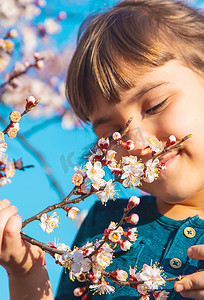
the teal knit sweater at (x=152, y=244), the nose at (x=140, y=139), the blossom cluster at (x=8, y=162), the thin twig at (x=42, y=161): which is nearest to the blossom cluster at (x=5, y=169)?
the blossom cluster at (x=8, y=162)

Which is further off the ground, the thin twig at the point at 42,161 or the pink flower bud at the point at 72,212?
the thin twig at the point at 42,161

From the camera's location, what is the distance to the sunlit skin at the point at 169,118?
1.29m

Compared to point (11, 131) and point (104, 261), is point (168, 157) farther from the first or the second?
point (11, 131)

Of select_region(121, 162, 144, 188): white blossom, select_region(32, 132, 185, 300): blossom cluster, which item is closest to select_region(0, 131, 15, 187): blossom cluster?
select_region(32, 132, 185, 300): blossom cluster

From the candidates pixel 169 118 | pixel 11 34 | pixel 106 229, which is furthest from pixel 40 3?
pixel 106 229

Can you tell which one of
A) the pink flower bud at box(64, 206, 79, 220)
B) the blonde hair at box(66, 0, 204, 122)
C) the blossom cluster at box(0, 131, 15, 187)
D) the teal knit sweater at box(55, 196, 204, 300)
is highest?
the blonde hair at box(66, 0, 204, 122)

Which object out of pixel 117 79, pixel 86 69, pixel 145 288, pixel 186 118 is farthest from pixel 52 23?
pixel 145 288

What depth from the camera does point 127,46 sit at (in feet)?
4.86

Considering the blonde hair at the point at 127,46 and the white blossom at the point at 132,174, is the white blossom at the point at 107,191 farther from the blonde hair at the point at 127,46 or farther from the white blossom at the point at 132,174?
the blonde hair at the point at 127,46

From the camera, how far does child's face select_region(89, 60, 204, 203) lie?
50.7 inches

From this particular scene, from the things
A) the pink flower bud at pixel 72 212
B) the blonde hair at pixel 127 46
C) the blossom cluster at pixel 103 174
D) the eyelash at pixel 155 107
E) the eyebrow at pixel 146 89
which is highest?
the blonde hair at pixel 127 46

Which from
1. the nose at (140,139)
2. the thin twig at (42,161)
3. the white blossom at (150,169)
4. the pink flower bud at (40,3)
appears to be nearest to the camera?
the white blossom at (150,169)

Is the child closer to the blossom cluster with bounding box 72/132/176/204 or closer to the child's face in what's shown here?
the child's face

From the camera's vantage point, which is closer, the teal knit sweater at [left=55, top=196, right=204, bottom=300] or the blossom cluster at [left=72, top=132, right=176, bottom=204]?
the blossom cluster at [left=72, top=132, right=176, bottom=204]
